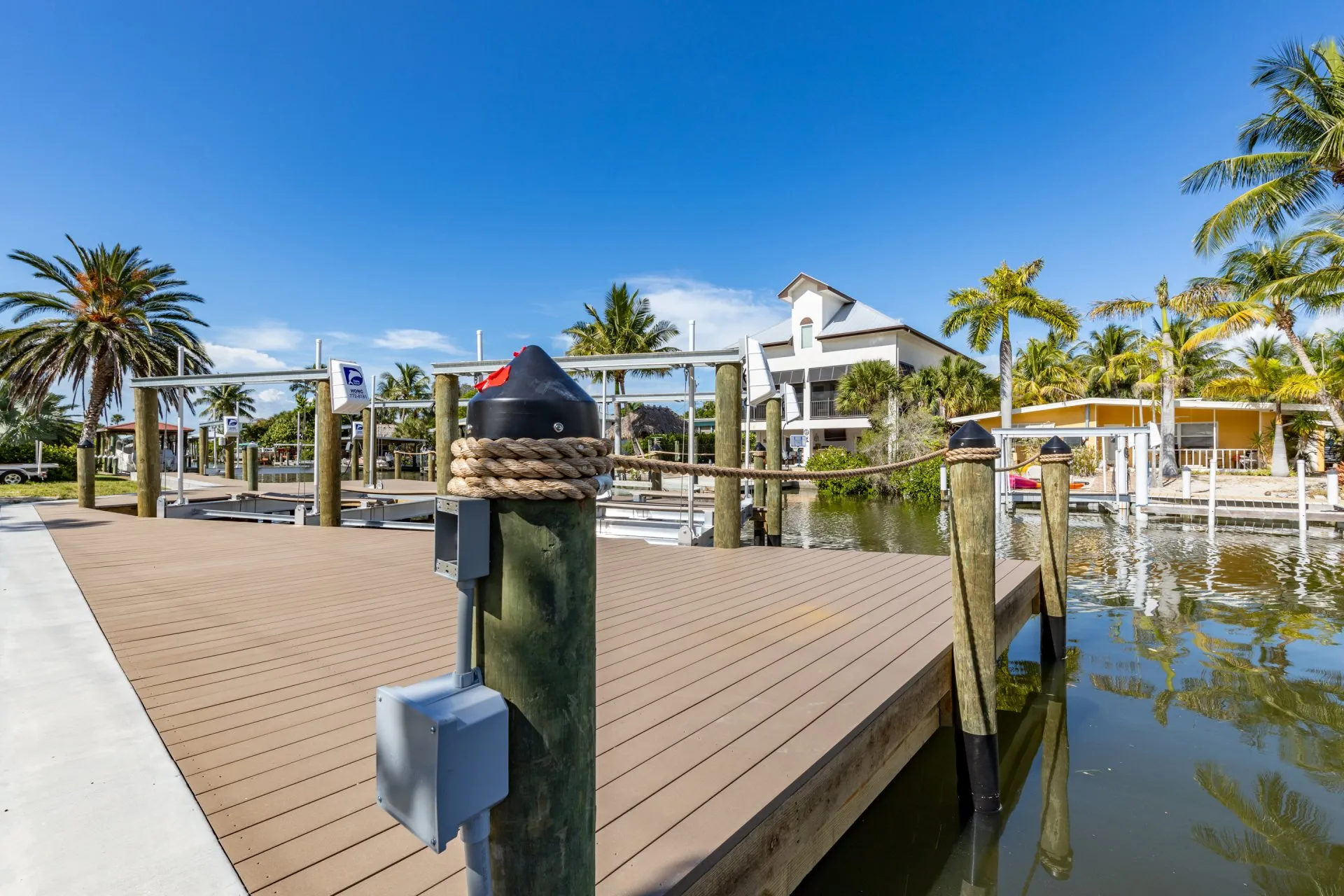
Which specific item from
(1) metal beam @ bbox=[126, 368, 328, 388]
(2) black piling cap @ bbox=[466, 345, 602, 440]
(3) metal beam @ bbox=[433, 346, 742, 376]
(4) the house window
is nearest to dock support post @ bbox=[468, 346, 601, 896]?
(2) black piling cap @ bbox=[466, 345, 602, 440]

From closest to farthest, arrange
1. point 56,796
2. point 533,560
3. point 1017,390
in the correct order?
point 533,560 → point 56,796 → point 1017,390

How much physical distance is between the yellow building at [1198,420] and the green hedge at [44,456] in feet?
105

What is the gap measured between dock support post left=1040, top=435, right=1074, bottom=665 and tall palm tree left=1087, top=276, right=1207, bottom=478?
2353 centimetres

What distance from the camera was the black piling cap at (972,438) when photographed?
3.15 meters

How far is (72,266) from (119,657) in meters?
23.1

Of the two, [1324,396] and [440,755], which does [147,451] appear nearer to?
[440,755]

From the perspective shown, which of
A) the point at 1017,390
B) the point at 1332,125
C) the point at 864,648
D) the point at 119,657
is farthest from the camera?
the point at 1017,390

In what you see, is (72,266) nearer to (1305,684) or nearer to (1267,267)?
(1305,684)

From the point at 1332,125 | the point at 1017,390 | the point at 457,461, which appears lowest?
the point at 457,461

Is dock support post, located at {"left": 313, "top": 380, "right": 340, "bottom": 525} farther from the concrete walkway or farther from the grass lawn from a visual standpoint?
the grass lawn

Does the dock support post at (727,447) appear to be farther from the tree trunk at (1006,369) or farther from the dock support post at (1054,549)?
the tree trunk at (1006,369)

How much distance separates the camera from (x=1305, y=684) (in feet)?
17.7

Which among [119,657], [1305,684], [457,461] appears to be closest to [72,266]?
[119,657]

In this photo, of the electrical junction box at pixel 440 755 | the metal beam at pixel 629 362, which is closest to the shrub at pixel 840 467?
the metal beam at pixel 629 362
